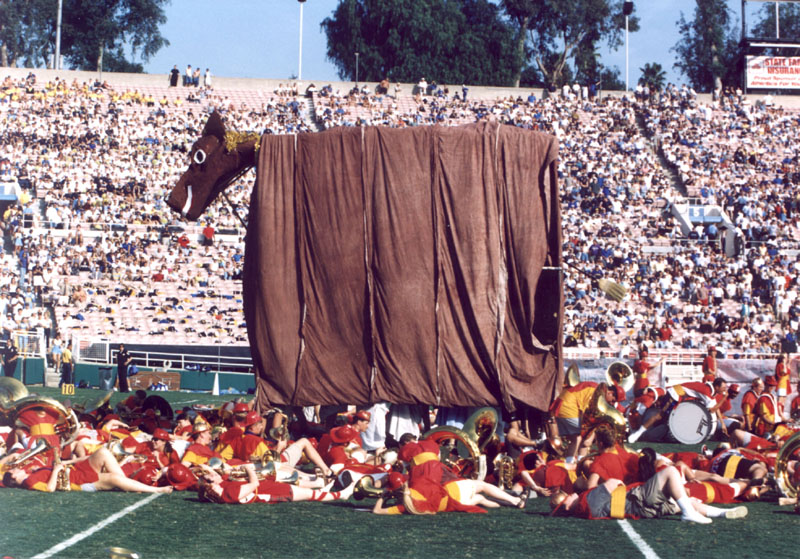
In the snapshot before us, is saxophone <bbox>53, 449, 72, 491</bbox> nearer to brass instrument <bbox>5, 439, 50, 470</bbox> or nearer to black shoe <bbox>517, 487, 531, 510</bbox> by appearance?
brass instrument <bbox>5, 439, 50, 470</bbox>

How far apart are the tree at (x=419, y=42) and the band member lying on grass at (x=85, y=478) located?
49588 millimetres

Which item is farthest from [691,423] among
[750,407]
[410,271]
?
[410,271]

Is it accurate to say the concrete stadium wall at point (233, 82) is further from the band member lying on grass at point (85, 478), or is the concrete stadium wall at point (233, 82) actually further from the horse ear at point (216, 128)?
the band member lying on grass at point (85, 478)

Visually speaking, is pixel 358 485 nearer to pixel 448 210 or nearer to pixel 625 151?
pixel 448 210

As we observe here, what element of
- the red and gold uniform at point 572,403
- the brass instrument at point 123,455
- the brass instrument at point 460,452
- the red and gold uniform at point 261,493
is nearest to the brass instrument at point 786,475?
the brass instrument at point 460,452

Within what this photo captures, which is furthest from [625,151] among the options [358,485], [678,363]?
[358,485]

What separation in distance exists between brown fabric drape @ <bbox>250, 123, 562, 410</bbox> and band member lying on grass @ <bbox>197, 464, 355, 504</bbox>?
7.74ft

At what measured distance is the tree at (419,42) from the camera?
58.7 metres

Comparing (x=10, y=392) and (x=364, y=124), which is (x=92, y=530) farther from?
(x=364, y=124)

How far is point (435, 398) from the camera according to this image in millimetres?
11961

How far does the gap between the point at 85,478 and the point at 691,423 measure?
315 inches

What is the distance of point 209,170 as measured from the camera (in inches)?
515

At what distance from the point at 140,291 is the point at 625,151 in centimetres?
1761

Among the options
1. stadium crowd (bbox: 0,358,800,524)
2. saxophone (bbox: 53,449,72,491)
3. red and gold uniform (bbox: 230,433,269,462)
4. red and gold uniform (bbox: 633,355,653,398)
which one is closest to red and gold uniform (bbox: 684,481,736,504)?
stadium crowd (bbox: 0,358,800,524)
